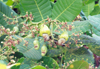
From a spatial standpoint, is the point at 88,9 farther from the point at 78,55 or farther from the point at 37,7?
the point at 37,7

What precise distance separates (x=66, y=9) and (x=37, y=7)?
0.25 meters

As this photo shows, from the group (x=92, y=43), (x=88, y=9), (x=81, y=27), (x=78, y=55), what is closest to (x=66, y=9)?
(x=81, y=27)

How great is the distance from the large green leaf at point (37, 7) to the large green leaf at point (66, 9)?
7 cm

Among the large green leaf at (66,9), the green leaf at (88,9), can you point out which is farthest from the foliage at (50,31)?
the green leaf at (88,9)

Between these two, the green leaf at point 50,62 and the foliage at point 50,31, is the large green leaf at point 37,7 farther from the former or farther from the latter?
the green leaf at point 50,62

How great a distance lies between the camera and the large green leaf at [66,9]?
106 centimetres

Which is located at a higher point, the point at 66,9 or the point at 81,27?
the point at 66,9

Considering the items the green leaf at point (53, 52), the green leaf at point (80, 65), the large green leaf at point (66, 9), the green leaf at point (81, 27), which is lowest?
the green leaf at point (80, 65)

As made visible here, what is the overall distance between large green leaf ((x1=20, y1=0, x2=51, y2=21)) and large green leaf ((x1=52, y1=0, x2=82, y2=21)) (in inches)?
2.9

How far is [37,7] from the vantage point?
1.08 meters

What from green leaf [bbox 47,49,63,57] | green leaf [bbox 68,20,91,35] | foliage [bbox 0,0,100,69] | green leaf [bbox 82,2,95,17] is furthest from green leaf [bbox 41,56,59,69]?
green leaf [bbox 82,2,95,17]

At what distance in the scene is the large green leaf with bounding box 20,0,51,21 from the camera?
40.6 inches

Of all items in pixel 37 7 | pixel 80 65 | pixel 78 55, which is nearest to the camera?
pixel 80 65

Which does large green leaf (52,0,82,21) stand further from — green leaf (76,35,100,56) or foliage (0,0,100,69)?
green leaf (76,35,100,56)
